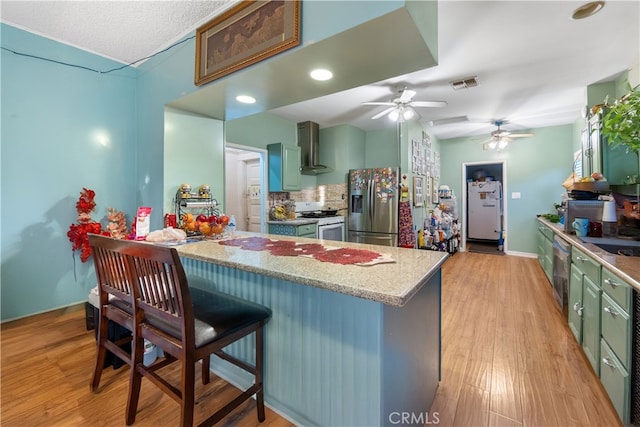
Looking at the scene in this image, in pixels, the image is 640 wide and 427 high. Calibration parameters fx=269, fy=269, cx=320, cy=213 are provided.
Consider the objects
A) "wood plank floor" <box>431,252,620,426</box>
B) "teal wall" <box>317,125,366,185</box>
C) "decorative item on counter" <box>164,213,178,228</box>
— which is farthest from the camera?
"teal wall" <box>317,125,366,185</box>

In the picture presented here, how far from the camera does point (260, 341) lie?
1377mm

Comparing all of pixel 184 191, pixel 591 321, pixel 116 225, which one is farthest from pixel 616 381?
pixel 116 225

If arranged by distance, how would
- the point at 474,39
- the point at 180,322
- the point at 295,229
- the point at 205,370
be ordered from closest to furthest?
the point at 180,322 < the point at 205,370 < the point at 474,39 < the point at 295,229

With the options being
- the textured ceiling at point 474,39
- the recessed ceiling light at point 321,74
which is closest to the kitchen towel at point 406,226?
the textured ceiling at point 474,39

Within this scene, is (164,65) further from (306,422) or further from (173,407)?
(306,422)

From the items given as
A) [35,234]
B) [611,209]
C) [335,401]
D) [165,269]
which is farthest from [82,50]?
[611,209]

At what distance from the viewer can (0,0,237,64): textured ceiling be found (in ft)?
6.28

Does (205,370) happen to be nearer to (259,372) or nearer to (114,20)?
(259,372)

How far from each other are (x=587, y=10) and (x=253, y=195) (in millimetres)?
4391

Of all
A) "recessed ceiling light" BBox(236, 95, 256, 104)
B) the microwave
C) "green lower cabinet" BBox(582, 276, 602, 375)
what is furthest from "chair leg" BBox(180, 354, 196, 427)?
the microwave

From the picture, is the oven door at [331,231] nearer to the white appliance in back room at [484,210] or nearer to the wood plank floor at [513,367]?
the wood plank floor at [513,367]

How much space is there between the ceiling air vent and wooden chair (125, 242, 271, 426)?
3.23m

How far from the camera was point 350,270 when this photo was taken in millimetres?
1120

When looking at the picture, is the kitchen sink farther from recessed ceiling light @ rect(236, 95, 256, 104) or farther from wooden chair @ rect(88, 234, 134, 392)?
wooden chair @ rect(88, 234, 134, 392)
